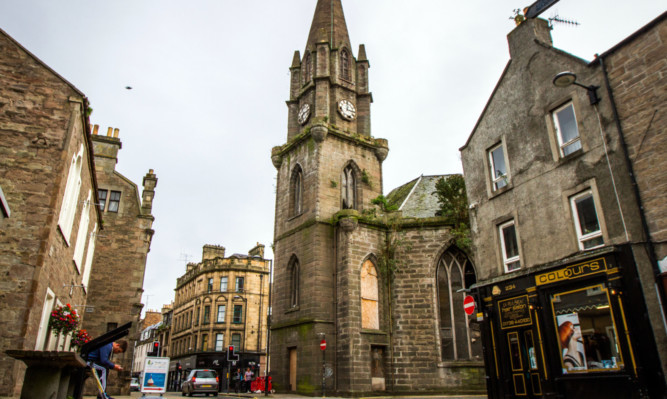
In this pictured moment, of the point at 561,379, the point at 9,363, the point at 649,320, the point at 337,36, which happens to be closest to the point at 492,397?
the point at 561,379

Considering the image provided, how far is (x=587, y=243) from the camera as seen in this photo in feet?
36.5

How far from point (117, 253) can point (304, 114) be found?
1327cm

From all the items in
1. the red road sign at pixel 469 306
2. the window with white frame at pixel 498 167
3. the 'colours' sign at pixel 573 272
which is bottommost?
the red road sign at pixel 469 306

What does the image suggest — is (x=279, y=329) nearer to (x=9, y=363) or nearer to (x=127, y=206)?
(x=127, y=206)

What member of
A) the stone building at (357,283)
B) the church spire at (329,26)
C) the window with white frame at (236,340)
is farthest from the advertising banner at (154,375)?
the window with white frame at (236,340)

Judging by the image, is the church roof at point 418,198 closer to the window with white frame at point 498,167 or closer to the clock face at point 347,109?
the clock face at point 347,109

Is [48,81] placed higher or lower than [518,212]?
higher

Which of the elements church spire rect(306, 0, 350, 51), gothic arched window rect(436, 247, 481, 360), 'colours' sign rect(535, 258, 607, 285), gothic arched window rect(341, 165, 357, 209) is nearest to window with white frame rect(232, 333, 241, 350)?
gothic arched window rect(341, 165, 357, 209)

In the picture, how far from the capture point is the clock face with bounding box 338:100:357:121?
28484mm

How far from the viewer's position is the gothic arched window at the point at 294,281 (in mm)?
23947

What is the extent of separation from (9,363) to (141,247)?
46.6 ft

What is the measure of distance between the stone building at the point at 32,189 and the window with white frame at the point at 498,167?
1192cm

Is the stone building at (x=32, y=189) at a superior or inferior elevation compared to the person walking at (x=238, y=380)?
superior

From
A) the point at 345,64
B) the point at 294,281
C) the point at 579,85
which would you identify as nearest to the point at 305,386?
the point at 294,281
